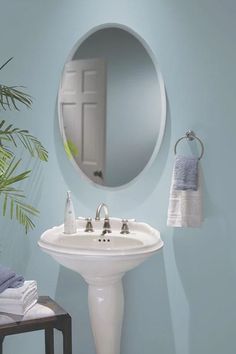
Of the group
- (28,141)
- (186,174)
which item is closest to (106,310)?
(186,174)

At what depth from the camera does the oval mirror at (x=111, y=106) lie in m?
2.56

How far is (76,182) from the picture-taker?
8.93ft

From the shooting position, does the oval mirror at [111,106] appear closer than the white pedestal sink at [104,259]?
No

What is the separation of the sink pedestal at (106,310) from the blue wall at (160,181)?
23cm

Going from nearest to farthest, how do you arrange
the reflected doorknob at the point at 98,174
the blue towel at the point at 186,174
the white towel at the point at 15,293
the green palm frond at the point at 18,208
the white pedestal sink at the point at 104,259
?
the white pedestal sink at the point at 104,259 → the white towel at the point at 15,293 → the blue towel at the point at 186,174 → the green palm frond at the point at 18,208 → the reflected doorknob at the point at 98,174

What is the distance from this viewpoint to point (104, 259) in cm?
215

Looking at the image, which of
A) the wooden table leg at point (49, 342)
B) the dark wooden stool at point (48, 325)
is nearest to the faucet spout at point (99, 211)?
the dark wooden stool at point (48, 325)

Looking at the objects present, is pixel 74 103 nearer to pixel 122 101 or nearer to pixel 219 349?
pixel 122 101

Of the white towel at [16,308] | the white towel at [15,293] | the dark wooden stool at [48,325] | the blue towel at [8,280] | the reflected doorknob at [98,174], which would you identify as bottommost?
the dark wooden stool at [48,325]

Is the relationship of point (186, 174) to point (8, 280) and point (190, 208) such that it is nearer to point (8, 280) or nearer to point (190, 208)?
point (190, 208)

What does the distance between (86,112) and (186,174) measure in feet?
2.08

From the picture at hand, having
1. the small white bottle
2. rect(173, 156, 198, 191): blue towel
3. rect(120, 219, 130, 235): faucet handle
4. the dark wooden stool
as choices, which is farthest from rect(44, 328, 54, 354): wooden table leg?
rect(173, 156, 198, 191): blue towel

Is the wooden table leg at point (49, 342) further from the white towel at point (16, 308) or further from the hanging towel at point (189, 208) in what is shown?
the hanging towel at point (189, 208)

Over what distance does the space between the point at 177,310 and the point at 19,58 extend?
5.00 feet
